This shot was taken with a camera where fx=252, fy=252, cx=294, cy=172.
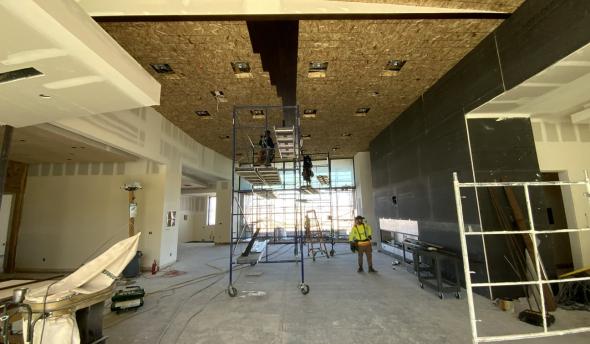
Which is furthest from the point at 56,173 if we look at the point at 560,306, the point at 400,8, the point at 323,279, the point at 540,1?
the point at 560,306

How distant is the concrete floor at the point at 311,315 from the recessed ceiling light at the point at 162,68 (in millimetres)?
4281

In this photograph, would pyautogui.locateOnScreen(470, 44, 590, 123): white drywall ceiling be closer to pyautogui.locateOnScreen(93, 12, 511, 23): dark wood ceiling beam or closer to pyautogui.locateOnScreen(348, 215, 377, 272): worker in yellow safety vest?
pyautogui.locateOnScreen(93, 12, 511, 23): dark wood ceiling beam

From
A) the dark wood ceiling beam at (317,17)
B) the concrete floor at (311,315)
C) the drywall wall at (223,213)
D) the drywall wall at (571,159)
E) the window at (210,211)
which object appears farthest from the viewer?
the window at (210,211)

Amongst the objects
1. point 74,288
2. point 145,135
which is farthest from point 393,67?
point 145,135

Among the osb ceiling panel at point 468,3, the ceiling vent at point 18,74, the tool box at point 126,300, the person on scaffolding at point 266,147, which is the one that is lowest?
the tool box at point 126,300

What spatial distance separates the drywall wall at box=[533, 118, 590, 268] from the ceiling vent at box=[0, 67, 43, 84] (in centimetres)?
771

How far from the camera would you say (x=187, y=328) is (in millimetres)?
3418

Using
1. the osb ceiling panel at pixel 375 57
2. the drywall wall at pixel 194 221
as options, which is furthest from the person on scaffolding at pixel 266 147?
the drywall wall at pixel 194 221

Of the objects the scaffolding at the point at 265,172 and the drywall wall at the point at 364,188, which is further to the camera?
the drywall wall at the point at 364,188

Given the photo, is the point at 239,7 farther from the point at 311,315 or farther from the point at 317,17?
the point at 311,315

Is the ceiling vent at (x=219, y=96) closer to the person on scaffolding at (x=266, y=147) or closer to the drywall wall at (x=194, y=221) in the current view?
the person on scaffolding at (x=266, y=147)

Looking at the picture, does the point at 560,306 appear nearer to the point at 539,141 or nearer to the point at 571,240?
the point at 571,240

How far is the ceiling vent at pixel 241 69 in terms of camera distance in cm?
477

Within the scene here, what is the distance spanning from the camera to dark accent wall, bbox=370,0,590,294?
316 cm
